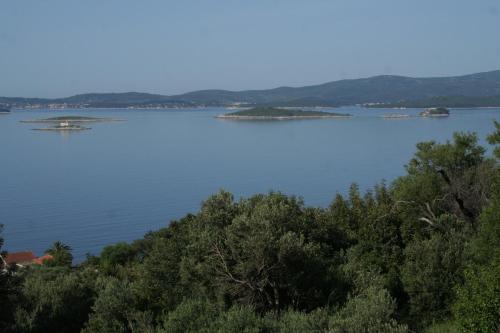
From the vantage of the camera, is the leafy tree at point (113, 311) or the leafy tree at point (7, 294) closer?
the leafy tree at point (7, 294)

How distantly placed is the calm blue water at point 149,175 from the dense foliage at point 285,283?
22.0 m

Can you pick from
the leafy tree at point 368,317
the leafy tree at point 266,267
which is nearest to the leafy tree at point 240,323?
the leafy tree at point 368,317

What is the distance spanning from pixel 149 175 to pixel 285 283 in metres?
53.0

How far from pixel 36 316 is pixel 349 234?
7.72 meters

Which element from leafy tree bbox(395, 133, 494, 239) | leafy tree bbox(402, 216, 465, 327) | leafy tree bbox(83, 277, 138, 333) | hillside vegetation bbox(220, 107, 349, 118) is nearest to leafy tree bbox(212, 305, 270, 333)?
leafy tree bbox(83, 277, 138, 333)

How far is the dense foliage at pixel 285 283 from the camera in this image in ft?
28.2

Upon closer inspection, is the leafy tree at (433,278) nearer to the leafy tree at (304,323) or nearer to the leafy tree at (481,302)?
the leafy tree at (481,302)

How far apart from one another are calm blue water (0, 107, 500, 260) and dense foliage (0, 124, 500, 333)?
2199cm

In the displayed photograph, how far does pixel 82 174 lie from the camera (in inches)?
2544

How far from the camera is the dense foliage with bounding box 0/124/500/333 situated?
28.2 ft

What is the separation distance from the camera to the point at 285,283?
35.4 feet

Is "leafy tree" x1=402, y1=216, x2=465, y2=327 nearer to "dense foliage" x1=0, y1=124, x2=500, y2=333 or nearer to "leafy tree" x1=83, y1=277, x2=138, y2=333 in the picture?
"dense foliage" x1=0, y1=124, x2=500, y2=333

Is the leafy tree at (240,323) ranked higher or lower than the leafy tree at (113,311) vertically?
higher

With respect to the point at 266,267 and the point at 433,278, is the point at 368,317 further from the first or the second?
the point at 433,278
